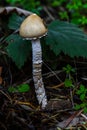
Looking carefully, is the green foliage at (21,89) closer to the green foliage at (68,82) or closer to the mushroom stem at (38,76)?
the mushroom stem at (38,76)

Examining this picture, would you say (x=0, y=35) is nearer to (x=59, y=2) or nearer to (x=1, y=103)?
(x=1, y=103)

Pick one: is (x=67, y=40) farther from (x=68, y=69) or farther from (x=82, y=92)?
Answer: (x=82, y=92)

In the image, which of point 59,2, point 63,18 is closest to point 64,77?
point 63,18

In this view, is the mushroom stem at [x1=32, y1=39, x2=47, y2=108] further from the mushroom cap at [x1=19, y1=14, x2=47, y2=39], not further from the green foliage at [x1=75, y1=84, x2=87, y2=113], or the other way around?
the green foliage at [x1=75, y1=84, x2=87, y2=113]

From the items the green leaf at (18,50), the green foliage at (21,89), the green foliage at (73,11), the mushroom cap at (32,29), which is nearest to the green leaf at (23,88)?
the green foliage at (21,89)

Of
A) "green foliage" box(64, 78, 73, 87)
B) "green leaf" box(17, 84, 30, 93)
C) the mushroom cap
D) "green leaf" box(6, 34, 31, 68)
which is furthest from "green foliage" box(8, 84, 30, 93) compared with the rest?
the mushroom cap

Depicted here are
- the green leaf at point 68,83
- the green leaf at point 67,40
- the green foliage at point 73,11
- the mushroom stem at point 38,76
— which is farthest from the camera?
the green foliage at point 73,11
